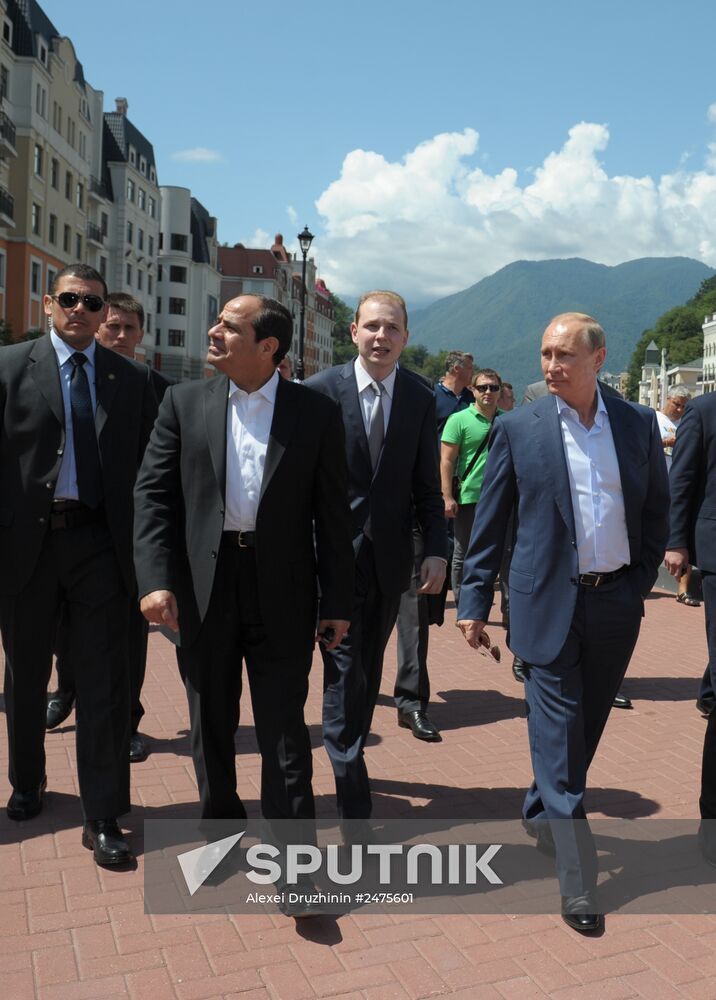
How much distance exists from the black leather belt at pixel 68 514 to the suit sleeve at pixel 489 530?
5.41 ft

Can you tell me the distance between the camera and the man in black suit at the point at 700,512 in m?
4.56

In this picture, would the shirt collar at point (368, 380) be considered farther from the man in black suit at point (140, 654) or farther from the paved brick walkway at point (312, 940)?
the paved brick walkway at point (312, 940)

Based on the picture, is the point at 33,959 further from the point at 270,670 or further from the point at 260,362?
the point at 260,362

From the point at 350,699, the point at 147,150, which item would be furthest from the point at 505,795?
the point at 147,150

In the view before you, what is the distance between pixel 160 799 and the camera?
493 cm

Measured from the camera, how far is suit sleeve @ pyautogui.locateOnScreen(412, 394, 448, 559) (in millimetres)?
4781

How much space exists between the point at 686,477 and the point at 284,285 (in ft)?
351

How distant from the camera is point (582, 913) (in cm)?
370

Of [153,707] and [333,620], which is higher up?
[333,620]

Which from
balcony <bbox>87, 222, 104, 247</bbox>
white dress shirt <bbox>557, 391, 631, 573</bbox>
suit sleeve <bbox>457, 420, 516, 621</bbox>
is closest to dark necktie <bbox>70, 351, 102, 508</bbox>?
suit sleeve <bbox>457, 420, 516, 621</bbox>

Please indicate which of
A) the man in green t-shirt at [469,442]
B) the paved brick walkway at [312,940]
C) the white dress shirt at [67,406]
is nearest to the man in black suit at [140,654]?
the paved brick walkway at [312,940]

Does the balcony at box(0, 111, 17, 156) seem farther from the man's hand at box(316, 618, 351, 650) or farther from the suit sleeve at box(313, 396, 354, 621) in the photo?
the man's hand at box(316, 618, 351, 650)

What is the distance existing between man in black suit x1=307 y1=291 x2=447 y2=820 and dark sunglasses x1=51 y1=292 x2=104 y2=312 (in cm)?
105

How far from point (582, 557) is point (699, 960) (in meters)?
1.48
